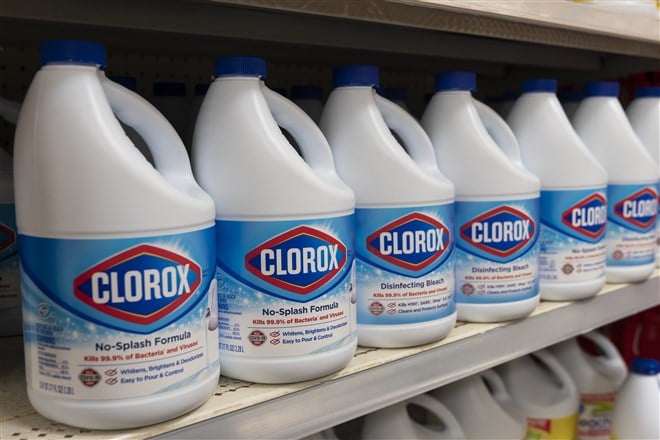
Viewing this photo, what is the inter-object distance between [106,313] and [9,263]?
31cm

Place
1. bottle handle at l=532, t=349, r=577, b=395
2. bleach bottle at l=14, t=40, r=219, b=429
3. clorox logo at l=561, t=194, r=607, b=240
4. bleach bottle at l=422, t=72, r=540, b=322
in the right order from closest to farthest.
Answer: bleach bottle at l=14, t=40, r=219, b=429 → bleach bottle at l=422, t=72, r=540, b=322 → clorox logo at l=561, t=194, r=607, b=240 → bottle handle at l=532, t=349, r=577, b=395

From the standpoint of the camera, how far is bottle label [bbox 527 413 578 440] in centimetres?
117

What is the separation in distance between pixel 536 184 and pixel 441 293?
23 centimetres

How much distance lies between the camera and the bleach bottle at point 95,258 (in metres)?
0.56

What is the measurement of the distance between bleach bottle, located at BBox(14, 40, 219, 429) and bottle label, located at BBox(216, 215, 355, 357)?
8cm

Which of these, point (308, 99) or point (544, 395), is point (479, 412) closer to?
point (544, 395)

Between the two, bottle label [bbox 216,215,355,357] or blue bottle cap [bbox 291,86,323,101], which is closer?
bottle label [bbox 216,215,355,357]

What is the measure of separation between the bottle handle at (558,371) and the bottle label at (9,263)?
0.90 meters

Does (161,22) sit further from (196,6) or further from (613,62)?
(613,62)

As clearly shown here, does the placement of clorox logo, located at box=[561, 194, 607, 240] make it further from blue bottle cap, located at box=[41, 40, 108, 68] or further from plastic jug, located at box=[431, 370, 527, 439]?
blue bottle cap, located at box=[41, 40, 108, 68]

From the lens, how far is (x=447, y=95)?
3.00 ft

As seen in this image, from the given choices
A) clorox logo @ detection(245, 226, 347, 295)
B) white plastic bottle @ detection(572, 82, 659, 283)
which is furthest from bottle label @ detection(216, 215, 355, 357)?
white plastic bottle @ detection(572, 82, 659, 283)

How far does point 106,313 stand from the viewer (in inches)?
22.4

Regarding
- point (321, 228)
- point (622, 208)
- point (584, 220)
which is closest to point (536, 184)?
point (584, 220)
